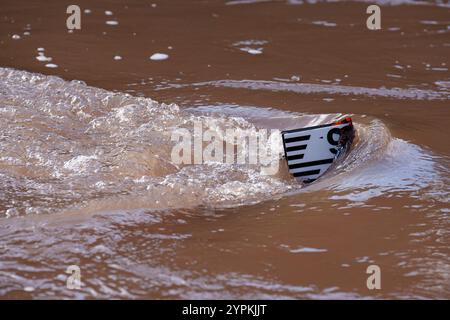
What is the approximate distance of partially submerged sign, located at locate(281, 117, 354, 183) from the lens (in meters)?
3.07

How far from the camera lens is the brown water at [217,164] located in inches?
84.6

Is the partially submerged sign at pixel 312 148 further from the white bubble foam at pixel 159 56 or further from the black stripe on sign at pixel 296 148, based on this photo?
the white bubble foam at pixel 159 56

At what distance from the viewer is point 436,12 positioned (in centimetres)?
577

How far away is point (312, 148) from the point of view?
3090 mm

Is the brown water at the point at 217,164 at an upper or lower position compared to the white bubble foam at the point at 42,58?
lower

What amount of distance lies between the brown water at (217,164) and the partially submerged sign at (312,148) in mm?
79

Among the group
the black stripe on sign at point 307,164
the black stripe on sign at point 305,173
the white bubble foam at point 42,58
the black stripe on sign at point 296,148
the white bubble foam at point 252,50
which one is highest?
the white bubble foam at point 252,50

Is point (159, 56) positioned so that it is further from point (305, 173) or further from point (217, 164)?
point (305, 173)

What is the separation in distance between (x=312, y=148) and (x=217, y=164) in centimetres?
46

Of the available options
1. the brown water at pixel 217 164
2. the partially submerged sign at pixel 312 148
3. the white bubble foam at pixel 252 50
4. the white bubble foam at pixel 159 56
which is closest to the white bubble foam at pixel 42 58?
the brown water at pixel 217 164

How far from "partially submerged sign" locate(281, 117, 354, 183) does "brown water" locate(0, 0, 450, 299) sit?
79mm

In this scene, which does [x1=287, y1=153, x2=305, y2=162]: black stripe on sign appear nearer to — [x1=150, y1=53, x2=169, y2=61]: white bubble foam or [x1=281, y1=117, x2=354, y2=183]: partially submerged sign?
[x1=281, y1=117, x2=354, y2=183]: partially submerged sign

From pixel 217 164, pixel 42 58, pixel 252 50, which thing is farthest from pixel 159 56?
pixel 217 164
